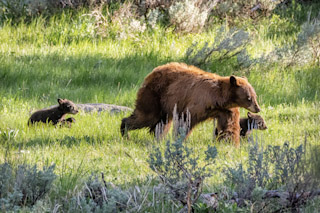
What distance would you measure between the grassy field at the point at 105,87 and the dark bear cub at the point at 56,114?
22cm

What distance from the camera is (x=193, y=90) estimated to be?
24.8 ft

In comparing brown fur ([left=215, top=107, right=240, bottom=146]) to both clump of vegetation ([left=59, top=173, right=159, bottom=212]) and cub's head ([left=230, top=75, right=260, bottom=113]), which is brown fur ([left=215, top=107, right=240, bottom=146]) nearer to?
cub's head ([left=230, top=75, right=260, bottom=113])

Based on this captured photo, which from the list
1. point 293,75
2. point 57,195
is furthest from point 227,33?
point 57,195

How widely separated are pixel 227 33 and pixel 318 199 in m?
8.33

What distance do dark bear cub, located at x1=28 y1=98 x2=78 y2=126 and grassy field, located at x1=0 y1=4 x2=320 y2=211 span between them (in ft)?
0.73

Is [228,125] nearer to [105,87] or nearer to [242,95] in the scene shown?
[242,95]

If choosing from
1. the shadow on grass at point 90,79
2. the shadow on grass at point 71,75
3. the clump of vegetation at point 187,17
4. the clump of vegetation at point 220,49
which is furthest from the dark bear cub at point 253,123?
the clump of vegetation at point 187,17

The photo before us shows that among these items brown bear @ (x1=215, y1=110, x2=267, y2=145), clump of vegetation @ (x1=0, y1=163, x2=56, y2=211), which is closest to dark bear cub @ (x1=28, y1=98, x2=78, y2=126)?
brown bear @ (x1=215, y1=110, x2=267, y2=145)

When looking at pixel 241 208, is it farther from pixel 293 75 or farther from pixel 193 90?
pixel 293 75

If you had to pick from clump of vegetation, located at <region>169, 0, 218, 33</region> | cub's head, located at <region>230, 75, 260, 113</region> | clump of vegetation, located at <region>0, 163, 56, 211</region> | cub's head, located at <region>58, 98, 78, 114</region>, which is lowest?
cub's head, located at <region>58, 98, 78, 114</region>

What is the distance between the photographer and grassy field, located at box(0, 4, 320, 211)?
682 cm

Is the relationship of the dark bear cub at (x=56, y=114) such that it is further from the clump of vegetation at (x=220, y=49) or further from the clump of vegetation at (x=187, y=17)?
the clump of vegetation at (x=187, y=17)

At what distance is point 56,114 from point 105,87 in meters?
1.98

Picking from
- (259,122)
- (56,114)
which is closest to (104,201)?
(259,122)
